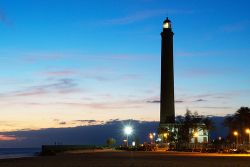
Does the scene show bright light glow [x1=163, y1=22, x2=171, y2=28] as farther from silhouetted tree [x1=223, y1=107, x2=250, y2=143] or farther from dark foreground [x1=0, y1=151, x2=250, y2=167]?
dark foreground [x1=0, y1=151, x2=250, y2=167]

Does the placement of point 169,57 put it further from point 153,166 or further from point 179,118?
point 153,166

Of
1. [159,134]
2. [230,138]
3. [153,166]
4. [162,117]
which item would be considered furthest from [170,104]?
[153,166]

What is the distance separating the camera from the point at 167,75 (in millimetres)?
116500

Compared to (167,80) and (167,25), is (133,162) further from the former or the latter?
(167,25)

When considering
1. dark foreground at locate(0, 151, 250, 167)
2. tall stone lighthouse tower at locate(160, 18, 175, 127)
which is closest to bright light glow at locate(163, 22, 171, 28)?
tall stone lighthouse tower at locate(160, 18, 175, 127)

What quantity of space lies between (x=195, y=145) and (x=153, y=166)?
58.9m

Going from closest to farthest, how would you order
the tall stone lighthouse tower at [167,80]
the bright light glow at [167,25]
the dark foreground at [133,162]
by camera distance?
1. the dark foreground at [133,162]
2. the tall stone lighthouse tower at [167,80]
3. the bright light glow at [167,25]

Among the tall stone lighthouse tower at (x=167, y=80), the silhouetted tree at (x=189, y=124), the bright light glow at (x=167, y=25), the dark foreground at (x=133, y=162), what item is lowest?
the dark foreground at (x=133, y=162)

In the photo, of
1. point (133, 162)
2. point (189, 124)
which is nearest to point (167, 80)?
point (189, 124)

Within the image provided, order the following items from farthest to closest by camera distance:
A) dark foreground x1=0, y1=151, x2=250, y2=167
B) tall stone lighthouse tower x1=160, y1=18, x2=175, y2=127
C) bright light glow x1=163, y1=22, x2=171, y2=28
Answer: bright light glow x1=163, y1=22, x2=171, y2=28, tall stone lighthouse tower x1=160, y1=18, x2=175, y2=127, dark foreground x1=0, y1=151, x2=250, y2=167

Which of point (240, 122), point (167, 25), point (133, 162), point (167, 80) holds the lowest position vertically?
point (133, 162)

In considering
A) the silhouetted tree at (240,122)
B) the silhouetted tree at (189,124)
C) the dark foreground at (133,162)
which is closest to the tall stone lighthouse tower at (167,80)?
the silhouetted tree at (189,124)

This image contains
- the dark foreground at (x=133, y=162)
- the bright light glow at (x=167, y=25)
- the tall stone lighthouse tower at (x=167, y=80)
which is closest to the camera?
the dark foreground at (x=133, y=162)

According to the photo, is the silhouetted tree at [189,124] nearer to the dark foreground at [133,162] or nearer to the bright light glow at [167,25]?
the bright light glow at [167,25]
